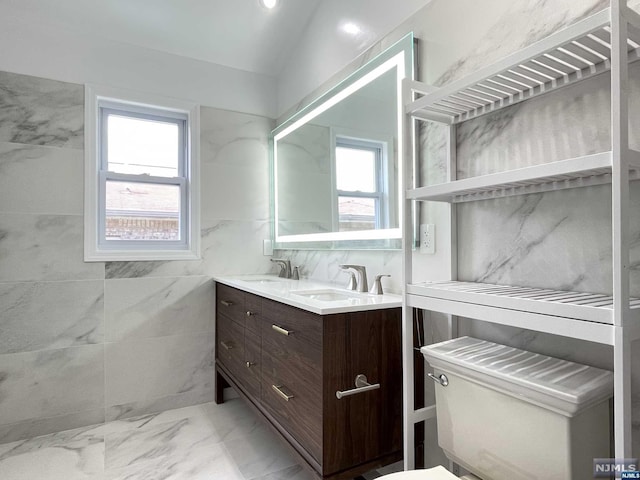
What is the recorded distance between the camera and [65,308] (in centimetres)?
230

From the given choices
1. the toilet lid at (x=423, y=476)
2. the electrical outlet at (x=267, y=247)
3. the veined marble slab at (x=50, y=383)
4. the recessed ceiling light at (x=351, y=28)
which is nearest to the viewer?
the toilet lid at (x=423, y=476)

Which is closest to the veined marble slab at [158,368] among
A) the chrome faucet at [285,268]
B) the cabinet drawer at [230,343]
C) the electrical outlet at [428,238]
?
the cabinet drawer at [230,343]

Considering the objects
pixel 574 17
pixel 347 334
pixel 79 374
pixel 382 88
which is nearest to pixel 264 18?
pixel 382 88

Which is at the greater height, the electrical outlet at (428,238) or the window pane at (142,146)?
the window pane at (142,146)

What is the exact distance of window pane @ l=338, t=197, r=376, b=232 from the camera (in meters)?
1.94

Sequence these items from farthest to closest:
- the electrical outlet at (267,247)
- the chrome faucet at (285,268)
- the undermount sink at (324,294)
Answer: the electrical outlet at (267,247), the chrome faucet at (285,268), the undermount sink at (324,294)

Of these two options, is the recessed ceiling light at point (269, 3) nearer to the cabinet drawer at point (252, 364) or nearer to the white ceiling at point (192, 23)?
the white ceiling at point (192, 23)

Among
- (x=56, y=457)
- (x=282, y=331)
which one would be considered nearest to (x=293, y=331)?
(x=282, y=331)

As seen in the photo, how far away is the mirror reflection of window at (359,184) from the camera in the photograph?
188cm

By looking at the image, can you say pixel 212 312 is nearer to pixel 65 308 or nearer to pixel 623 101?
pixel 65 308

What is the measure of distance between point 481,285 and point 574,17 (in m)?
0.84

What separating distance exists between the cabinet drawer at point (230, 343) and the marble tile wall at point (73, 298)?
14 cm

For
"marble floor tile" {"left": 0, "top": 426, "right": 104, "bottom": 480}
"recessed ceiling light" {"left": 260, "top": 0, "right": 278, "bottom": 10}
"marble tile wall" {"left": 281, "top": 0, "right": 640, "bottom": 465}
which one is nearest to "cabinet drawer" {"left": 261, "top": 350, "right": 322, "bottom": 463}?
"marble tile wall" {"left": 281, "top": 0, "right": 640, "bottom": 465}

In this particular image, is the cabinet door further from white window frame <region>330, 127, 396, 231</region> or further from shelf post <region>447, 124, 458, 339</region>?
white window frame <region>330, 127, 396, 231</region>
